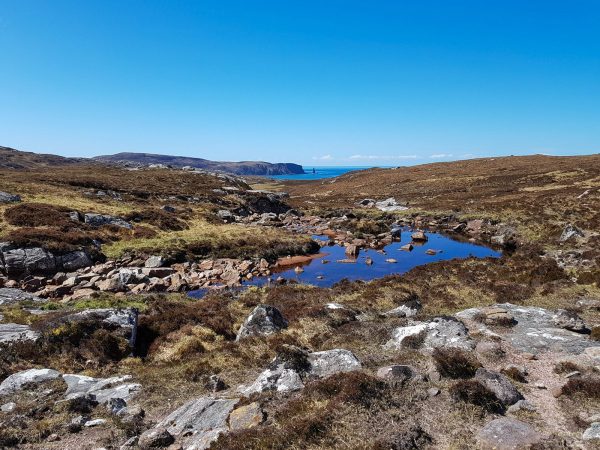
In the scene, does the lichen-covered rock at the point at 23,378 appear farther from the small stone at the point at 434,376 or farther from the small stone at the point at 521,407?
the small stone at the point at 521,407

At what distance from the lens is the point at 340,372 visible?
39.0 feet

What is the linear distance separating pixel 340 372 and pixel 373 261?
93.7 ft

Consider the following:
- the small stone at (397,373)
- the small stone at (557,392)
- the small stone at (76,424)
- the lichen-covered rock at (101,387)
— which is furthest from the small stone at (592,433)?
the small stone at (76,424)

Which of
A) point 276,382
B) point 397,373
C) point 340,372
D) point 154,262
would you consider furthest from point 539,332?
point 154,262

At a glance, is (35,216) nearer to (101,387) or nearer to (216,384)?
(101,387)

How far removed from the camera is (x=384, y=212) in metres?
70.3

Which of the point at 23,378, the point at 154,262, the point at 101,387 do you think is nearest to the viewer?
the point at 101,387

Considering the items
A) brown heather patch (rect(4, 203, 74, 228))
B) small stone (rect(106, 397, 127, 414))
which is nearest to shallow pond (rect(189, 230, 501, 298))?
small stone (rect(106, 397, 127, 414))

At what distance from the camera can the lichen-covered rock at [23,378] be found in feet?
40.3

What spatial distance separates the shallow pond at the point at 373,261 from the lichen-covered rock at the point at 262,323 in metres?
11.3

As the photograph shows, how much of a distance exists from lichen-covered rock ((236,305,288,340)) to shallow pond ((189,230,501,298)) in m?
11.3

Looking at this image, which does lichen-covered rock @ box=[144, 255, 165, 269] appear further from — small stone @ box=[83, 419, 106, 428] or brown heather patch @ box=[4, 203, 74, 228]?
small stone @ box=[83, 419, 106, 428]

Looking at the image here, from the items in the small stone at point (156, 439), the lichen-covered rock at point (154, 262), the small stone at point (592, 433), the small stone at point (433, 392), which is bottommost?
the lichen-covered rock at point (154, 262)

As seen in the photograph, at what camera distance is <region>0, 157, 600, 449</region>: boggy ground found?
9297 mm
